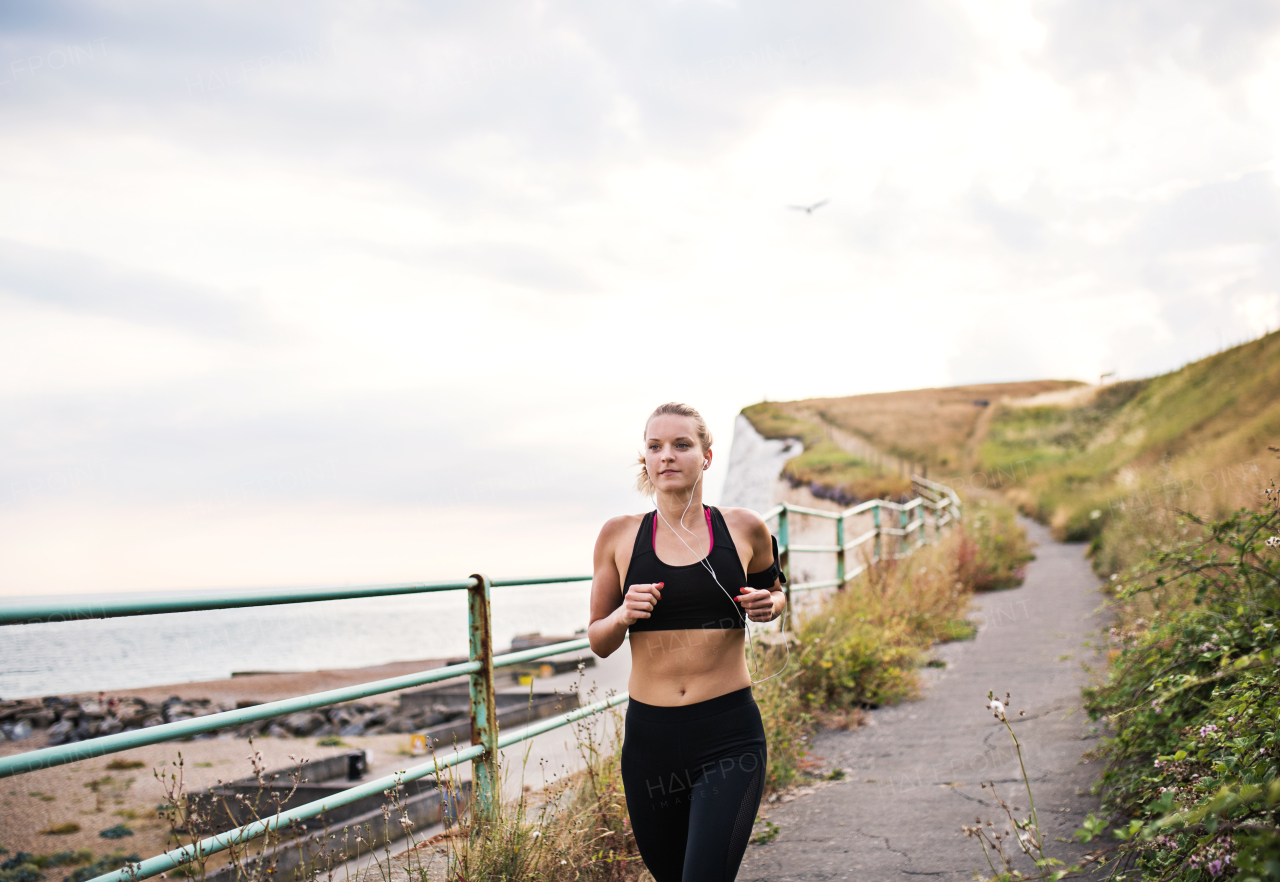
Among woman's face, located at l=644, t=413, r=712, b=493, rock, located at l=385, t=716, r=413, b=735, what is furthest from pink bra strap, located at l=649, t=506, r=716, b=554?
rock, located at l=385, t=716, r=413, b=735

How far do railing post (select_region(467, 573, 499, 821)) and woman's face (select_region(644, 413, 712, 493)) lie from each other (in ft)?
4.39

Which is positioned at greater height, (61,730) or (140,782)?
(140,782)

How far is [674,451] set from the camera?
8.52 feet

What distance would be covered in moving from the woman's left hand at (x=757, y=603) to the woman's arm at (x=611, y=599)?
26cm

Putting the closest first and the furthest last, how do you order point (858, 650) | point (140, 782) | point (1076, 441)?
point (858, 650), point (140, 782), point (1076, 441)

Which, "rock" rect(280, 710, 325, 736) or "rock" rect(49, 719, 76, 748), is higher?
"rock" rect(280, 710, 325, 736)

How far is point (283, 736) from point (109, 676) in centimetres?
2435

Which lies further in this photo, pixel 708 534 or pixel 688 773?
pixel 708 534

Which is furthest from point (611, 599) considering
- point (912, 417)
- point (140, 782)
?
point (912, 417)

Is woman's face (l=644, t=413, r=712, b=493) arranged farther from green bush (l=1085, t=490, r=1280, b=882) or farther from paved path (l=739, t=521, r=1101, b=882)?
paved path (l=739, t=521, r=1101, b=882)

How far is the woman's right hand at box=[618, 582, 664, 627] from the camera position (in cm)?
233

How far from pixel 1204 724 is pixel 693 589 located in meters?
2.19

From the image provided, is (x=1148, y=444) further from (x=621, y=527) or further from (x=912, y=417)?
(x=912, y=417)

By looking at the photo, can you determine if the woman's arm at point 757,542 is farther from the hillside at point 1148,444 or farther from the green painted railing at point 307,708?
the hillside at point 1148,444
